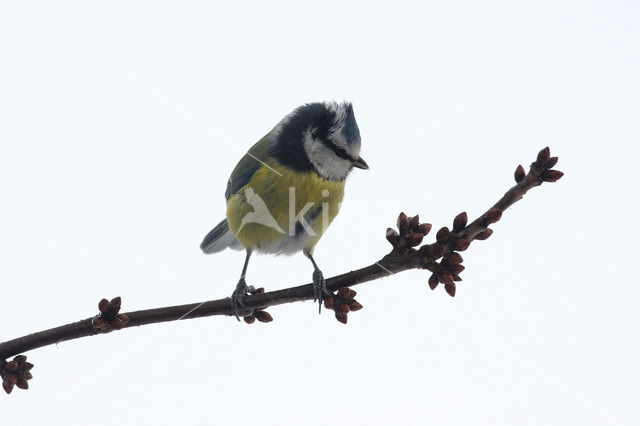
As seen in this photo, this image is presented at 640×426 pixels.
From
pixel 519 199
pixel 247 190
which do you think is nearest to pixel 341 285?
pixel 519 199

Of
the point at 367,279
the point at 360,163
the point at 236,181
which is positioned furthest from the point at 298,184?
the point at 367,279

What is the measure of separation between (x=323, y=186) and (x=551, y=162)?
73 cm

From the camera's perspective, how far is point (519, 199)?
96cm

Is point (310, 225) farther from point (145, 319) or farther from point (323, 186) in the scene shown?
point (145, 319)

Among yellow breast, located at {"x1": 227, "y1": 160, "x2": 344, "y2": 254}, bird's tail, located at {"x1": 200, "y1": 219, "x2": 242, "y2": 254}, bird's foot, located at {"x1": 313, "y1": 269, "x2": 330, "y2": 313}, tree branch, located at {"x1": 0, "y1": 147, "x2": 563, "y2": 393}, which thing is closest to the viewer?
tree branch, located at {"x1": 0, "y1": 147, "x2": 563, "y2": 393}

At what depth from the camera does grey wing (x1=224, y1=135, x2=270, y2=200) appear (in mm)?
1715

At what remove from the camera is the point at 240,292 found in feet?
4.90

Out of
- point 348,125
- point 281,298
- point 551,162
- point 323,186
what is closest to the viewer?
point 551,162

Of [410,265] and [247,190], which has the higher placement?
[247,190]

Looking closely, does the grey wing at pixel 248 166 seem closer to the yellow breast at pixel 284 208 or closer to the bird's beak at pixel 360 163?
the yellow breast at pixel 284 208

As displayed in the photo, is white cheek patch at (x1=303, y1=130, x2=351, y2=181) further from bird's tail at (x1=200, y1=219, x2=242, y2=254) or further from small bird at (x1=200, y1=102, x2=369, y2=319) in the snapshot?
bird's tail at (x1=200, y1=219, x2=242, y2=254)

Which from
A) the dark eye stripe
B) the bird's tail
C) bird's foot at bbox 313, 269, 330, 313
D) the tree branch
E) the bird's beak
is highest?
the bird's tail

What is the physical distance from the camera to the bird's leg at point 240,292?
124 cm

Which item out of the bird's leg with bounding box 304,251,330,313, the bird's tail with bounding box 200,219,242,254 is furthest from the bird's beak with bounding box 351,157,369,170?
the bird's tail with bounding box 200,219,242,254
